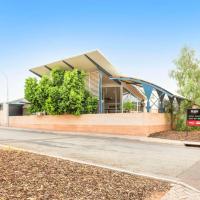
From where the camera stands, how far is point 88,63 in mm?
32156

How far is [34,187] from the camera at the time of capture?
19.4 ft

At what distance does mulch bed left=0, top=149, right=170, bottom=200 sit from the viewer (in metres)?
5.67

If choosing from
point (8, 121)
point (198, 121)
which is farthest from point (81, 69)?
point (198, 121)

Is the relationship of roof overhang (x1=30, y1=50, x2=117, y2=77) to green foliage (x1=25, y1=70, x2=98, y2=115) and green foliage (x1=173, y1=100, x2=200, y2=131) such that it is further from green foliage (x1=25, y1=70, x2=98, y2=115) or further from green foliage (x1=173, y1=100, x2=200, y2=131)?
green foliage (x1=173, y1=100, x2=200, y2=131)

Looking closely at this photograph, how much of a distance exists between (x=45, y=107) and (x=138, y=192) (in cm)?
2643

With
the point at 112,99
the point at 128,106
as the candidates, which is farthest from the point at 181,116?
the point at 112,99

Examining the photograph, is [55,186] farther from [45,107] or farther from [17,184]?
[45,107]

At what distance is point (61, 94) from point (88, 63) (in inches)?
181

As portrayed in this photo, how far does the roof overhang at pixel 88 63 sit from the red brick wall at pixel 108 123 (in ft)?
19.9

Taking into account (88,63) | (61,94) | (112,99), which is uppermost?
(88,63)

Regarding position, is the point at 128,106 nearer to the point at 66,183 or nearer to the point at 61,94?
the point at 61,94

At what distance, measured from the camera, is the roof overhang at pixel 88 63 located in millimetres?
30672

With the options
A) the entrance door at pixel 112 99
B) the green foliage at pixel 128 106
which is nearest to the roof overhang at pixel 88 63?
the entrance door at pixel 112 99

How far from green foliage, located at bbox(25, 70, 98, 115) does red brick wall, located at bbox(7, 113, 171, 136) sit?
90 centimetres
